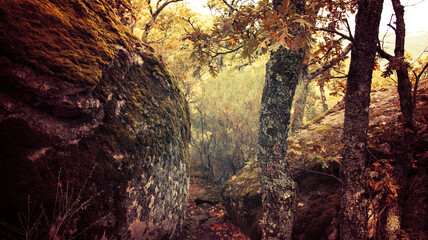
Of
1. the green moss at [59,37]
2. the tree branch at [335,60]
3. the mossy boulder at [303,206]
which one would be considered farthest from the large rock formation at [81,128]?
the tree branch at [335,60]

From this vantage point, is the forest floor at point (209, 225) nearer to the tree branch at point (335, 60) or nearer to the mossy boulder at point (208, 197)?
the mossy boulder at point (208, 197)

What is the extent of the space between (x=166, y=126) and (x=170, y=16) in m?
8.31

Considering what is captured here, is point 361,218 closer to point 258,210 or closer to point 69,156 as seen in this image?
point 258,210

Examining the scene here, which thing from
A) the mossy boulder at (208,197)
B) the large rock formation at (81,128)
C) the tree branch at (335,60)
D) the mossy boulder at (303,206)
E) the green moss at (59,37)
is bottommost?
the mossy boulder at (208,197)

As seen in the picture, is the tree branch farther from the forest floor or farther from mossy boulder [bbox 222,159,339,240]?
the forest floor

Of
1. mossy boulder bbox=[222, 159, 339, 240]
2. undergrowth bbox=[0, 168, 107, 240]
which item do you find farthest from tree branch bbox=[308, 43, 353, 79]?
undergrowth bbox=[0, 168, 107, 240]

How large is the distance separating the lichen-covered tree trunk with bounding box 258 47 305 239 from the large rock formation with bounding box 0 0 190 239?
1.63 meters

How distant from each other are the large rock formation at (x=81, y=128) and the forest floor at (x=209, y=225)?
1.17 meters

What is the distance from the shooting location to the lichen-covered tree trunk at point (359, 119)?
246cm

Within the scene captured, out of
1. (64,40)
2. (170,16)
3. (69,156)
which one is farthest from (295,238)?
(170,16)

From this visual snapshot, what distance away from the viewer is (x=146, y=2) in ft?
26.8

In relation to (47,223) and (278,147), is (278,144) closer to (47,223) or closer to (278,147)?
(278,147)

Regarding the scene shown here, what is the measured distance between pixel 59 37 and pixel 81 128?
1.03 meters

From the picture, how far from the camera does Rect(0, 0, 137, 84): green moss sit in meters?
1.81
